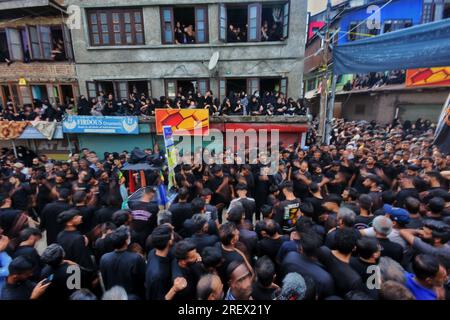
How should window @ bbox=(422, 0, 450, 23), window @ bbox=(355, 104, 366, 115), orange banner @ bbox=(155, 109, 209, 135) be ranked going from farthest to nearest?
1. window @ bbox=(355, 104, 366, 115)
2. window @ bbox=(422, 0, 450, 23)
3. orange banner @ bbox=(155, 109, 209, 135)

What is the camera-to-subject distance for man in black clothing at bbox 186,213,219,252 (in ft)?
9.97

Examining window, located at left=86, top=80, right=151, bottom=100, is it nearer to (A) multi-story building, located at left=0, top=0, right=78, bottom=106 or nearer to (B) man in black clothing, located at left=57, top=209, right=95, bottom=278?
(A) multi-story building, located at left=0, top=0, right=78, bottom=106

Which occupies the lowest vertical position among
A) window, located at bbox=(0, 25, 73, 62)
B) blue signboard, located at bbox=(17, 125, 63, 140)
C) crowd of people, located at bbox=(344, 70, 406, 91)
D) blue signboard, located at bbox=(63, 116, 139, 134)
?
blue signboard, located at bbox=(17, 125, 63, 140)

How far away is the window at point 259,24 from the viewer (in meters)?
12.0

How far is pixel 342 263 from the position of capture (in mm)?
2465

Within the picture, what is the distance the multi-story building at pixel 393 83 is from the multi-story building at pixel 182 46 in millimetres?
2785

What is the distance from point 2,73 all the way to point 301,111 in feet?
52.8

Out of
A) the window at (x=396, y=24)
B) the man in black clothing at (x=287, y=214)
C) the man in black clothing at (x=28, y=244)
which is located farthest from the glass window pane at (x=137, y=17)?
the window at (x=396, y=24)

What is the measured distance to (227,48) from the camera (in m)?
12.5

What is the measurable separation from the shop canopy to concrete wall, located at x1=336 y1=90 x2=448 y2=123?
918 centimetres

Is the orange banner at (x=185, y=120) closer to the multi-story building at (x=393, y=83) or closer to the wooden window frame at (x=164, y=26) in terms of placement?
the wooden window frame at (x=164, y=26)

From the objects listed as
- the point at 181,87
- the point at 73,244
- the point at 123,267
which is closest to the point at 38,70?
the point at 181,87

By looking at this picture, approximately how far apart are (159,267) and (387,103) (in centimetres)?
1765

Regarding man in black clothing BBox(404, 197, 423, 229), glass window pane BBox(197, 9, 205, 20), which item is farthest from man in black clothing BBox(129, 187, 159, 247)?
glass window pane BBox(197, 9, 205, 20)
